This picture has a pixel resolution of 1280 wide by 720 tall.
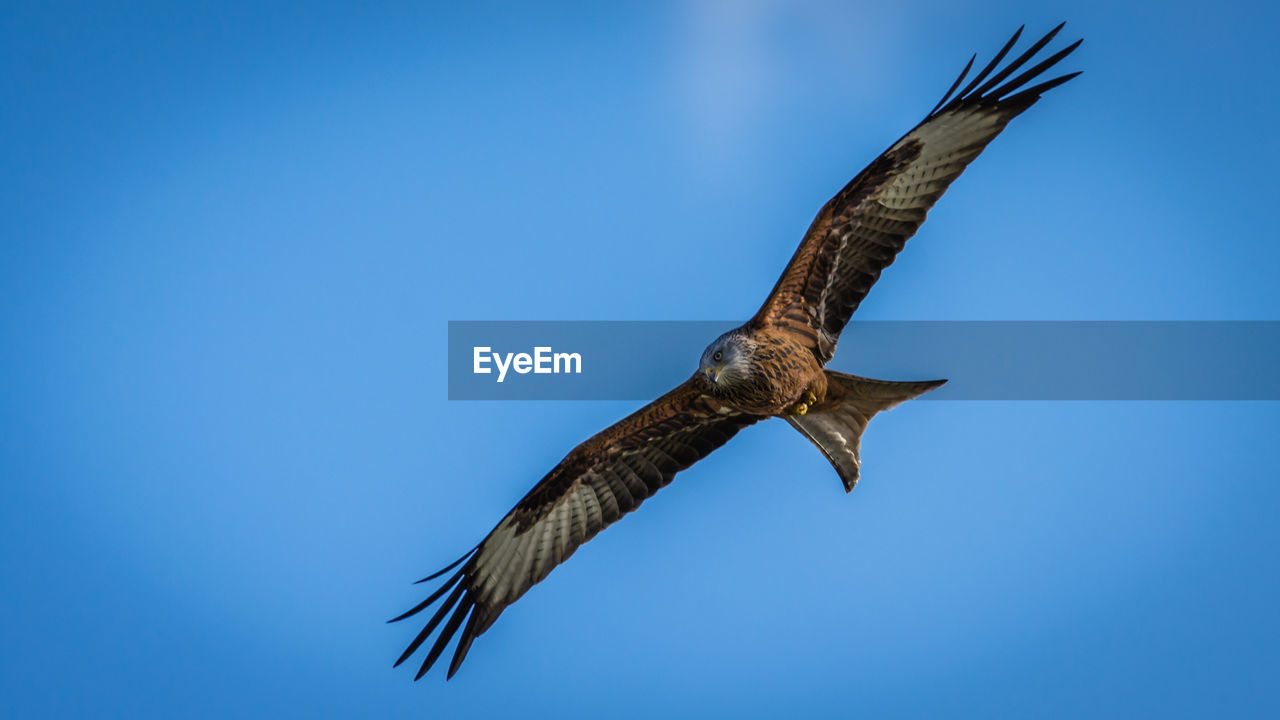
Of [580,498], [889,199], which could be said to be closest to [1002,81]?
[889,199]

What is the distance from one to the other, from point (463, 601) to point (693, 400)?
189 centimetres

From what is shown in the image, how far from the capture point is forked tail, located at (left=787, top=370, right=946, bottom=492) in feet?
20.4

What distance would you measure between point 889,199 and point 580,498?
8.65 feet

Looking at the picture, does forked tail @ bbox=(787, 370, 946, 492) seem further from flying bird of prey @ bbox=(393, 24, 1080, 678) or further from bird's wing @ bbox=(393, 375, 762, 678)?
bird's wing @ bbox=(393, 375, 762, 678)

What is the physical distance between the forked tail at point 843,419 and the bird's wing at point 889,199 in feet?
0.97

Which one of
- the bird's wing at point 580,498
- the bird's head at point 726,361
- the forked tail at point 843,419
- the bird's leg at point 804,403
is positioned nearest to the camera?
the bird's head at point 726,361

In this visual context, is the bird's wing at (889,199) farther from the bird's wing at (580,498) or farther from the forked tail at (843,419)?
the bird's wing at (580,498)

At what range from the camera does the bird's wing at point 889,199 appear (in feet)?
19.7

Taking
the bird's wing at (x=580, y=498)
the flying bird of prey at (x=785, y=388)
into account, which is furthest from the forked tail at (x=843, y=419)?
the bird's wing at (x=580, y=498)

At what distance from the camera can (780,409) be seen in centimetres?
600

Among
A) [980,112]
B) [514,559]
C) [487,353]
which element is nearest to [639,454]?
[514,559]

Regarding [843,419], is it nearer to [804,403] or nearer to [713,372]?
[804,403]

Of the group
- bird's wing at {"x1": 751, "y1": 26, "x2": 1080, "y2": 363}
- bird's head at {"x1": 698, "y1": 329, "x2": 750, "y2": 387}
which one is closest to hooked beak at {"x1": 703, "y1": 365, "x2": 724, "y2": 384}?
bird's head at {"x1": 698, "y1": 329, "x2": 750, "y2": 387}

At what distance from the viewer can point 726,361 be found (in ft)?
18.7
